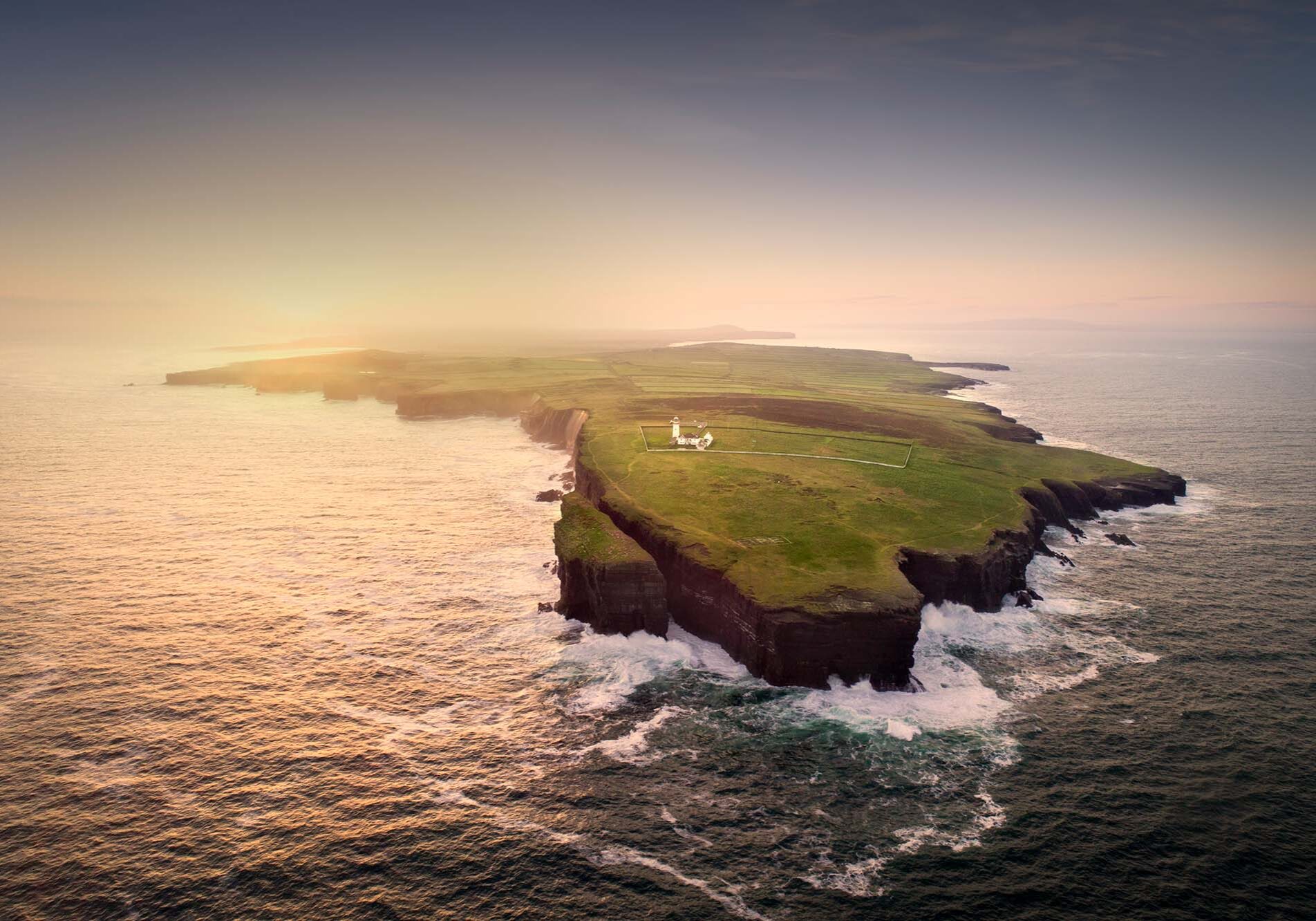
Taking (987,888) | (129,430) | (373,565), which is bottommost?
(987,888)

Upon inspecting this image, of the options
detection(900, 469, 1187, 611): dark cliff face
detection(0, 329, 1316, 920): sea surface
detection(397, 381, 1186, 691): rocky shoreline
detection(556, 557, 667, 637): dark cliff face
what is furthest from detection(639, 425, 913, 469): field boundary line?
detection(556, 557, 667, 637): dark cliff face

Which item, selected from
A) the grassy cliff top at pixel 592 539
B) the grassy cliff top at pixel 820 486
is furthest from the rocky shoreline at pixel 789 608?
the grassy cliff top at pixel 820 486

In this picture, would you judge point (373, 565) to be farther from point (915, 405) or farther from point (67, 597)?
point (915, 405)

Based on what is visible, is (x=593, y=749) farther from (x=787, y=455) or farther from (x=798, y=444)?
(x=798, y=444)

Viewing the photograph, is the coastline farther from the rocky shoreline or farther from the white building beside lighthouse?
the white building beside lighthouse

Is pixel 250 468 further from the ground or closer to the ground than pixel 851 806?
further from the ground

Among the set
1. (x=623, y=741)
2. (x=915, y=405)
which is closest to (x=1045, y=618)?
(x=623, y=741)

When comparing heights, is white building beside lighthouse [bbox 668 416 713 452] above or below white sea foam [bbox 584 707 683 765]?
above

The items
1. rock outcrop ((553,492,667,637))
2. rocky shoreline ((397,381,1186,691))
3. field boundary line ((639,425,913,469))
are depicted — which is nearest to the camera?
rocky shoreline ((397,381,1186,691))
